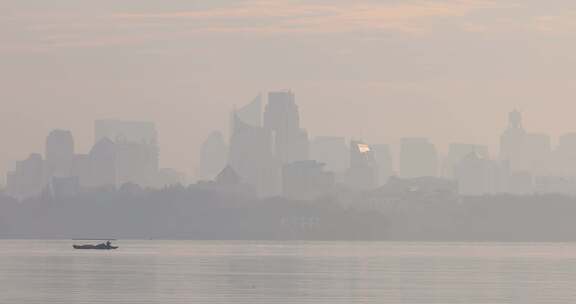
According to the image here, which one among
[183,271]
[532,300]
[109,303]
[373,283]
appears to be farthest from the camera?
[183,271]

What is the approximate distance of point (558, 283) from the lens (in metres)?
154

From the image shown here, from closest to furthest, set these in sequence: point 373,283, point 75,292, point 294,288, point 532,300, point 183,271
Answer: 1. point 532,300
2. point 75,292
3. point 294,288
4. point 373,283
5. point 183,271

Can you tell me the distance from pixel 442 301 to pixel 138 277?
5332 centimetres

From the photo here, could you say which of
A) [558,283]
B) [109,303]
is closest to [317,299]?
[109,303]

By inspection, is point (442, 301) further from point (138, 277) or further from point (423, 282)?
point (138, 277)

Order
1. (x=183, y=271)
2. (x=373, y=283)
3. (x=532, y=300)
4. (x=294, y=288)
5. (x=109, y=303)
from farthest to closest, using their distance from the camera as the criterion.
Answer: (x=183, y=271) → (x=373, y=283) → (x=294, y=288) → (x=532, y=300) → (x=109, y=303)

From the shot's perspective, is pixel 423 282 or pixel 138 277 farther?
pixel 138 277

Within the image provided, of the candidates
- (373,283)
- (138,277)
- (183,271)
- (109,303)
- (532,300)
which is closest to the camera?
(109,303)

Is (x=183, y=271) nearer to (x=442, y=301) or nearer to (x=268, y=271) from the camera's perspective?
(x=268, y=271)

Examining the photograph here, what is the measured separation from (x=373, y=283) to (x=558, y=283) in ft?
64.9

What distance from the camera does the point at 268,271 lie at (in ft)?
632

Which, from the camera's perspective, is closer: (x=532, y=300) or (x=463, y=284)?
(x=532, y=300)

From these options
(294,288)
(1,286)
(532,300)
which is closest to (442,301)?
(532,300)

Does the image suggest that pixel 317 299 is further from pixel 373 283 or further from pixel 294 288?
pixel 373 283
